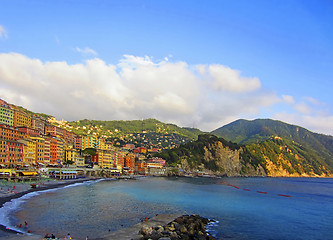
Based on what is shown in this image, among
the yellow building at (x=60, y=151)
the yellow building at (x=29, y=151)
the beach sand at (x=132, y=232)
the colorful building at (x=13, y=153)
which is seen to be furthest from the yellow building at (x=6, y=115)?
the beach sand at (x=132, y=232)

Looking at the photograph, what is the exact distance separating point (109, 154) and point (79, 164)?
24669 millimetres

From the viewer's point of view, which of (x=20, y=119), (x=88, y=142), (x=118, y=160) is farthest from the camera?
(x=118, y=160)

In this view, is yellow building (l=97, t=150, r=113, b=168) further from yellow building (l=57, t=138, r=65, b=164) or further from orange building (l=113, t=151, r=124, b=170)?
yellow building (l=57, t=138, r=65, b=164)

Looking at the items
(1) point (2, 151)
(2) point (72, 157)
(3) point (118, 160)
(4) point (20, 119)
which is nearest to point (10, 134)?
(1) point (2, 151)

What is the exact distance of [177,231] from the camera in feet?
104

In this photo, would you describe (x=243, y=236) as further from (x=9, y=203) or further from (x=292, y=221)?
(x=9, y=203)

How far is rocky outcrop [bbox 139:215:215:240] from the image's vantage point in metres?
29.2

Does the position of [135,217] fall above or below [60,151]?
below

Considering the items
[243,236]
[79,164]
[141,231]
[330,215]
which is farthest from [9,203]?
[79,164]

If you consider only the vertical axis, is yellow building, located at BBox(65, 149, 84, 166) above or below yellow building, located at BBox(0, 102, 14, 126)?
below

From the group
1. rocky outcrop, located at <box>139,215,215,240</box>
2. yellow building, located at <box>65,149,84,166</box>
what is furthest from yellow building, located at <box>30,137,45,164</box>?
rocky outcrop, located at <box>139,215,215,240</box>

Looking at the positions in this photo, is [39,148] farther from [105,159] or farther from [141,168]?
[141,168]

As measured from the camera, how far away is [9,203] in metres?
45.1

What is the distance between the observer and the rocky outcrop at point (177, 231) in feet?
95.7
